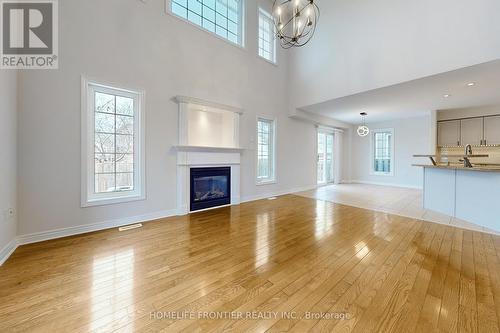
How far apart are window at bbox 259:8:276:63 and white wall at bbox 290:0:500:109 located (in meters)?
0.71

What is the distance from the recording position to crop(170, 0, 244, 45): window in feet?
14.4

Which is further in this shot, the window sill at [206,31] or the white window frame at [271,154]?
the white window frame at [271,154]

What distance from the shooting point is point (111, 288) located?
6.04 ft

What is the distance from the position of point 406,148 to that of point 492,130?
7.36 ft

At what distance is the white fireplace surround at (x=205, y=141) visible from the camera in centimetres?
422

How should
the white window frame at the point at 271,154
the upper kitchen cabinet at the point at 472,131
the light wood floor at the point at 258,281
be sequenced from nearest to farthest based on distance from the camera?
the light wood floor at the point at 258,281 < the white window frame at the point at 271,154 < the upper kitchen cabinet at the point at 472,131

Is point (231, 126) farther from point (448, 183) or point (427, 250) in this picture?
point (448, 183)

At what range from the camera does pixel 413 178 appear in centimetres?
779

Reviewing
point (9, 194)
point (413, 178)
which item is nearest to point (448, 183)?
point (413, 178)

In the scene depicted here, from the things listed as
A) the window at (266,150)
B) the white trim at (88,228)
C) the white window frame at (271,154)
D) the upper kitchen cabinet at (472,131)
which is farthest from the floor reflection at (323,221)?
the upper kitchen cabinet at (472,131)

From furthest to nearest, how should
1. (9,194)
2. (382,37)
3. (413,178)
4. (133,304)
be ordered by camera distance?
(413,178) → (382,37) → (9,194) → (133,304)

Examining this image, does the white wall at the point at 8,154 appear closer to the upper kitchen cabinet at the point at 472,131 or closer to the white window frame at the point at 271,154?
the white window frame at the point at 271,154

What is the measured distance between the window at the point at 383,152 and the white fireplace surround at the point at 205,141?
21.9ft

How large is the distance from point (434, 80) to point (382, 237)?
328 centimetres
